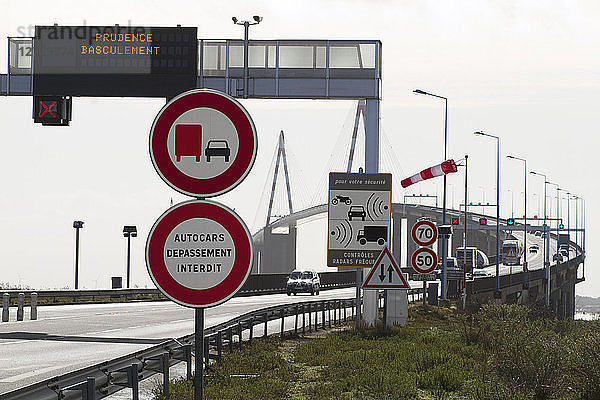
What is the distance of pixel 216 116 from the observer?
673cm

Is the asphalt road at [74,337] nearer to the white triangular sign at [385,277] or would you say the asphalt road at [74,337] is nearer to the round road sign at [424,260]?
the round road sign at [424,260]

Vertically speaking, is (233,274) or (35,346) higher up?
(233,274)

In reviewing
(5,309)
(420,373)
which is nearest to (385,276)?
(420,373)

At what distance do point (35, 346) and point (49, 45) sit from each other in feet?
29.4

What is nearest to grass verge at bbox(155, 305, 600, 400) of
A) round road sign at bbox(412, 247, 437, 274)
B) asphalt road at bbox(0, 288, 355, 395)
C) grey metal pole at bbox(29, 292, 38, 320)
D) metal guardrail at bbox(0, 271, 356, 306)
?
asphalt road at bbox(0, 288, 355, 395)

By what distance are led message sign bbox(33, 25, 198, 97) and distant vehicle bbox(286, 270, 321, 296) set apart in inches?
1417

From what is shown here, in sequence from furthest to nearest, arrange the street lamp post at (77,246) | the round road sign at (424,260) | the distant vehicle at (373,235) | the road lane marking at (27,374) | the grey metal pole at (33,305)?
the street lamp post at (77,246)
the grey metal pole at (33,305)
the round road sign at (424,260)
the distant vehicle at (373,235)
the road lane marking at (27,374)

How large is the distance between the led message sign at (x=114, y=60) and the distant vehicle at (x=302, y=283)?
3599 centimetres

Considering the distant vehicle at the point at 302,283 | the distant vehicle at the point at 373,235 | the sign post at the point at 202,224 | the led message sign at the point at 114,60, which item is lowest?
the distant vehicle at the point at 302,283

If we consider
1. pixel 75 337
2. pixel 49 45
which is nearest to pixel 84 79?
pixel 49 45

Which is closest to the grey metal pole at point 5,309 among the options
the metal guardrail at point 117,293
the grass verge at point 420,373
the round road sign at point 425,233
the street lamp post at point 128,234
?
the metal guardrail at point 117,293

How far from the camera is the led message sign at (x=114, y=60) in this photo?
84.9 feet

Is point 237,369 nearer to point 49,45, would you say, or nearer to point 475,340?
point 475,340

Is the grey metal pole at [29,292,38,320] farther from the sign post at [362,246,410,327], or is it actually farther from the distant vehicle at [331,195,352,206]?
the sign post at [362,246,410,327]
